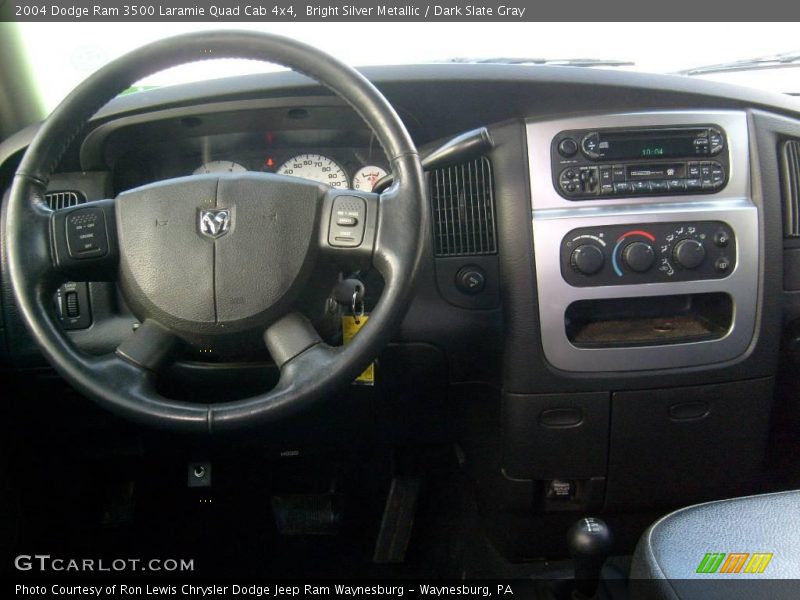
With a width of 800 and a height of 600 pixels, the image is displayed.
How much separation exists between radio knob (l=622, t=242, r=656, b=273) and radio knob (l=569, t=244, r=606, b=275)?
5 centimetres

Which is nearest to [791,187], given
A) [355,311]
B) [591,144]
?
[591,144]

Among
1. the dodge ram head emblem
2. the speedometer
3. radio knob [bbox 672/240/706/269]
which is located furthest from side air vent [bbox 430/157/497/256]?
the dodge ram head emblem

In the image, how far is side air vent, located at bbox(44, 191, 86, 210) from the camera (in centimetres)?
142

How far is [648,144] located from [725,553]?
31.0 inches

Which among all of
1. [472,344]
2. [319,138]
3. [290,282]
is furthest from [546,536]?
[319,138]

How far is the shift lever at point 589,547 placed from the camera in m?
1.25

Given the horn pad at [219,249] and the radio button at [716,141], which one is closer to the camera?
the horn pad at [219,249]

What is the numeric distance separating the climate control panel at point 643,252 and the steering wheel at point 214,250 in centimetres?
44

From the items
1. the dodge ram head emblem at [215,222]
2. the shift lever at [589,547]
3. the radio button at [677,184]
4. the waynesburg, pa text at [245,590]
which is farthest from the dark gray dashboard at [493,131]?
the waynesburg, pa text at [245,590]

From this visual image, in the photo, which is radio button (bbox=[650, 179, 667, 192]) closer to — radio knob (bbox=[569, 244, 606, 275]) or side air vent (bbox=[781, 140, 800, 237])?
radio knob (bbox=[569, 244, 606, 275])

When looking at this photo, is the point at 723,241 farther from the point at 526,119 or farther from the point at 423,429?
the point at 423,429

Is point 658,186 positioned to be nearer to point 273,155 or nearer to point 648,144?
point 648,144
